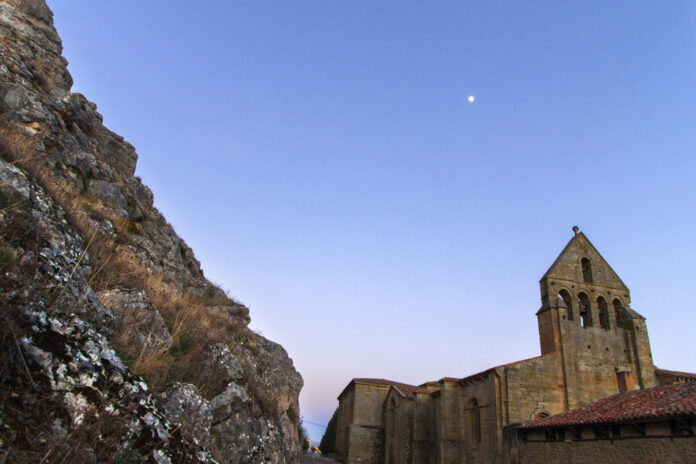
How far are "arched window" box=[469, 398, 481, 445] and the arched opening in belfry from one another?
25.5 feet

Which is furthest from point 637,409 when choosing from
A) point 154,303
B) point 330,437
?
point 330,437

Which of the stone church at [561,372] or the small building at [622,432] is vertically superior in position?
the stone church at [561,372]

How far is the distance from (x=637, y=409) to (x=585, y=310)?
441 inches

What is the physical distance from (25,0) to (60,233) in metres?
15.4

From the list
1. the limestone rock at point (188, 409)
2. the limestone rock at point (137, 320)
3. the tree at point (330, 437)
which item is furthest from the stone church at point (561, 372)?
the tree at point (330, 437)

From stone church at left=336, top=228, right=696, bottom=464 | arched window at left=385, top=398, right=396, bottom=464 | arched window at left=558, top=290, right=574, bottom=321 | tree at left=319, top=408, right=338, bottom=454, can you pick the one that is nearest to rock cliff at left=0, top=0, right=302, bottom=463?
stone church at left=336, top=228, right=696, bottom=464

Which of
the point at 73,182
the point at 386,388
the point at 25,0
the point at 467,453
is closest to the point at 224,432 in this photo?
the point at 73,182

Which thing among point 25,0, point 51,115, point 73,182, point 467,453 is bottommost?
point 467,453

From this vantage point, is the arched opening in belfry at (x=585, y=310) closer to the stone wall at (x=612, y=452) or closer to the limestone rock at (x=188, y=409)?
the stone wall at (x=612, y=452)

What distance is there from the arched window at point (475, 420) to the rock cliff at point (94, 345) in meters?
14.9

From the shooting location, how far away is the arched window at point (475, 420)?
21516 millimetres

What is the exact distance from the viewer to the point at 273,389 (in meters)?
8.48

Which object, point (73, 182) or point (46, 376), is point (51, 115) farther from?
point (46, 376)

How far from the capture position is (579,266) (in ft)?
77.8
